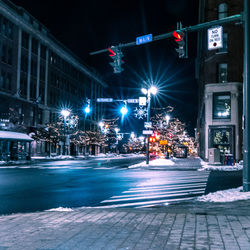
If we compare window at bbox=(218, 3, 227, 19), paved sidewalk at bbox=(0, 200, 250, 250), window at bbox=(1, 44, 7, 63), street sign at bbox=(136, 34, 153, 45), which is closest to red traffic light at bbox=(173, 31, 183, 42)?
street sign at bbox=(136, 34, 153, 45)

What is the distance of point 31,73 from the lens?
56.4 m

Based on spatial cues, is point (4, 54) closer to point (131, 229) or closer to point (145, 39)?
point (145, 39)

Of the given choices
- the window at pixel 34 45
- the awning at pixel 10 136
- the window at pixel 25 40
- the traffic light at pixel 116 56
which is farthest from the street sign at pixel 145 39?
the window at pixel 34 45

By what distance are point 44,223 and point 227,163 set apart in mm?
27626

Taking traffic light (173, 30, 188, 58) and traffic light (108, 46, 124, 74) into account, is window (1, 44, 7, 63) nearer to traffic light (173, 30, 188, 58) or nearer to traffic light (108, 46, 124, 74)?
traffic light (108, 46, 124, 74)

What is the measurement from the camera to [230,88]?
37188 millimetres

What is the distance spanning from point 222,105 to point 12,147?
2729cm

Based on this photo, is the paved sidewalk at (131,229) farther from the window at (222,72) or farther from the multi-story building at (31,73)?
the window at (222,72)

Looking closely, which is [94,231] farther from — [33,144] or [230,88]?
[33,144]

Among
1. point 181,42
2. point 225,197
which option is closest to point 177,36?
point 181,42

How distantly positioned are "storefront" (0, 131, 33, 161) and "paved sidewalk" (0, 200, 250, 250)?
114 feet

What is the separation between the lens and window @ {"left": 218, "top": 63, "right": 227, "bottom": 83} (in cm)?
3828

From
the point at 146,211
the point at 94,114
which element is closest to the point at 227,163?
the point at 146,211

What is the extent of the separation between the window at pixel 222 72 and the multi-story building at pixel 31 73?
1606 centimetres
